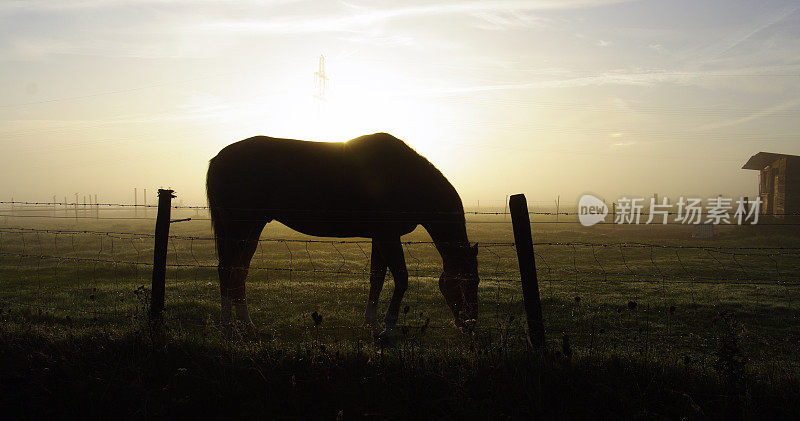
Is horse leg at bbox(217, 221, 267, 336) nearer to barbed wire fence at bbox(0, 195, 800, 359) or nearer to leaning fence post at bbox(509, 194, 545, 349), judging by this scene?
barbed wire fence at bbox(0, 195, 800, 359)

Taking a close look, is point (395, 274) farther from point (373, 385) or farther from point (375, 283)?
point (373, 385)

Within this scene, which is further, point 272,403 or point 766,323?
point 766,323

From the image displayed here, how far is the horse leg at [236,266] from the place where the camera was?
23.0 ft

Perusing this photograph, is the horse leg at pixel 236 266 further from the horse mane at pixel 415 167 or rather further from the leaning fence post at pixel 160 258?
the horse mane at pixel 415 167

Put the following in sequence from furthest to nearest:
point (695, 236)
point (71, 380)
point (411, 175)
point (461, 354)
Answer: point (695, 236), point (411, 175), point (461, 354), point (71, 380)

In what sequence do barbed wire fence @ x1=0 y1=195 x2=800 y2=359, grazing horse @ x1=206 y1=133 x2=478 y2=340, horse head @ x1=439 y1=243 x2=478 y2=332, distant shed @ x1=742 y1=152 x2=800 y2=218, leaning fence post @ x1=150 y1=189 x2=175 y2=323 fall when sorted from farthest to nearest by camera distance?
distant shed @ x1=742 y1=152 x2=800 y2=218
barbed wire fence @ x1=0 y1=195 x2=800 y2=359
grazing horse @ x1=206 y1=133 x2=478 y2=340
horse head @ x1=439 y1=243 x2=478 y2=332
leaning fence post @ x1=150 y1=189 x2=175 y2=323

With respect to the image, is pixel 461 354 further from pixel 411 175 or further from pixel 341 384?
pixel 411 175

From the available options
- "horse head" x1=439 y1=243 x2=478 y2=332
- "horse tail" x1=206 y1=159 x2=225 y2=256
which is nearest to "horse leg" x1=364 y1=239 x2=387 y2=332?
"horse head" x1=439 y1=243 x2=478 y2=332

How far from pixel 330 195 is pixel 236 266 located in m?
1.78

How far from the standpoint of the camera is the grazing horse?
738cm

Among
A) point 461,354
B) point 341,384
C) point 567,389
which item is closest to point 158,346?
point 341,384

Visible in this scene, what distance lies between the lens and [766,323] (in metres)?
9.33

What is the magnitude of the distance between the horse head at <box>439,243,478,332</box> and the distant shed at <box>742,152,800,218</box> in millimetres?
34933

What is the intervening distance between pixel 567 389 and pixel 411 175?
438cm
